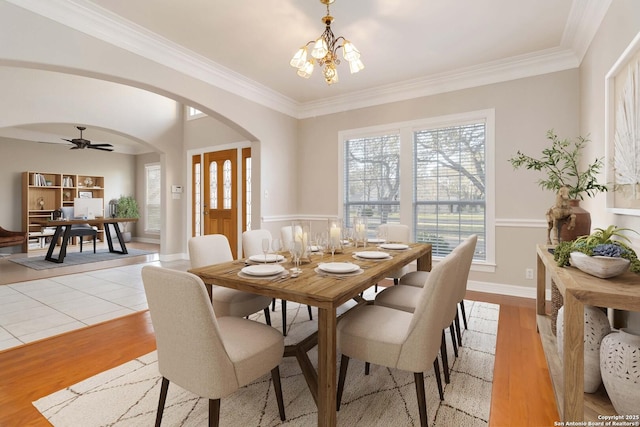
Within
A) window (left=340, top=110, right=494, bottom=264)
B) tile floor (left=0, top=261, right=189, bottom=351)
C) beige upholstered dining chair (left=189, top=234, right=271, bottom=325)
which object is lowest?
tile floor (left=0, top=261, right=189, bottom=351)

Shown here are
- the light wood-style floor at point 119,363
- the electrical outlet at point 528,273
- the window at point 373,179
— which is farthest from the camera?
the window at point 373,179

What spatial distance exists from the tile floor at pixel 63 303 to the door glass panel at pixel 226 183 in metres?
1.88

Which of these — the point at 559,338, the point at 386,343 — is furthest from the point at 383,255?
the point at 559,338

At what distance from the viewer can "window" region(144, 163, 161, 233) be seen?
8953mm

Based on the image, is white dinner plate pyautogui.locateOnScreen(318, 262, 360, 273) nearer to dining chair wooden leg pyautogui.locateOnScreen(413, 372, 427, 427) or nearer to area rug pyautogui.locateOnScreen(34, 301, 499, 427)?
dining chair wooden leg pyautogui.locateOnScreen(413, 372, 427, 427)

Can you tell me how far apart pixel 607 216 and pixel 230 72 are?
406 cm

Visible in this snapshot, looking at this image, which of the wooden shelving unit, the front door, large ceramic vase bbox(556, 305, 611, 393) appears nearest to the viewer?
large ceramic vase bbox(556, 305, 611, 393)

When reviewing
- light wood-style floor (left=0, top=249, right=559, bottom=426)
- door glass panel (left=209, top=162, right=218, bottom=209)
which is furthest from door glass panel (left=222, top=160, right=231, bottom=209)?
light wood-style floor (left=0, top=249, right=559, bottom=426)

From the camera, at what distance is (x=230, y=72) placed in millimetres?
3898

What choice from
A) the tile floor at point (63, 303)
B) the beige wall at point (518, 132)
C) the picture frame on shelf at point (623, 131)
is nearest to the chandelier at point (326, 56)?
the picture frame on shelf at point (623, 131)

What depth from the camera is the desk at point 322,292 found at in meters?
1.36

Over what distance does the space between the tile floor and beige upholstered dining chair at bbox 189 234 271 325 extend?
4.95ft

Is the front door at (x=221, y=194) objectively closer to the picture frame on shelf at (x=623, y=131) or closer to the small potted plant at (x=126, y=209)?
the small potted plant at (x=126, y=209)

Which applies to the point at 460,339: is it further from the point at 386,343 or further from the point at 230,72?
the point at 230,72
